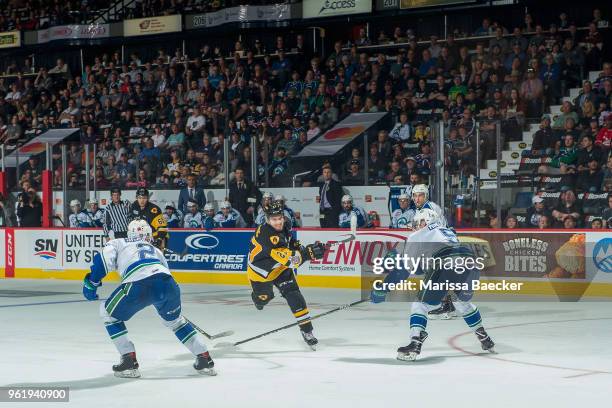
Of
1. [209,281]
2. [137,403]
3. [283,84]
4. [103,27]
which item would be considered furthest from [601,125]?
[103,27]

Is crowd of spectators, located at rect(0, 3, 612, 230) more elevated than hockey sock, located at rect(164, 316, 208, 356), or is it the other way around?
crowd of spectators, located at rect(0, 3, 612, 230)

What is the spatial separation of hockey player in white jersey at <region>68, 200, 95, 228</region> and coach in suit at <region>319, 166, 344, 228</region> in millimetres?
4529

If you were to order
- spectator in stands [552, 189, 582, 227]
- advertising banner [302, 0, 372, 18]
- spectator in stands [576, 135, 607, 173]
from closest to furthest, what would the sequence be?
1. spectator in stands [552, 189, 582, 227]
2. spectator in stands [576, 135, 607, 173]
3. advertising banner [302, 0, 372, 18]

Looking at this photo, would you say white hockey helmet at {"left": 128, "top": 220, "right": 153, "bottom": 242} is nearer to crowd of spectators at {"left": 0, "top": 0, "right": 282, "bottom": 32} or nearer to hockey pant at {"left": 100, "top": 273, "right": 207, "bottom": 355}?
hockey pant at {"left": 100, "top": 273, "right": 207, "bottom": 355}

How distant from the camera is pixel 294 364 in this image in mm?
8938

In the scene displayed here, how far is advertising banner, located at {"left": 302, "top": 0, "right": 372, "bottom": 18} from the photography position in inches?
926

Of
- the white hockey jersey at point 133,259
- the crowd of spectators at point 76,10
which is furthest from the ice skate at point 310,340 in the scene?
the crowd of spectators at point 76,10

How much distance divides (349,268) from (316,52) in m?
10.4

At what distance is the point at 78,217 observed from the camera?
1952 cm

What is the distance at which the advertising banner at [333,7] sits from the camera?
23.5 meters

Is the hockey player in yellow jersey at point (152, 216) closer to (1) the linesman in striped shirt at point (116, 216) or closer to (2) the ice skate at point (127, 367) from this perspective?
(1) the linesman in striped shirt at point (116, 216)

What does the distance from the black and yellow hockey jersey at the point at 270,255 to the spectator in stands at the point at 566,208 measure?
6.05 metres

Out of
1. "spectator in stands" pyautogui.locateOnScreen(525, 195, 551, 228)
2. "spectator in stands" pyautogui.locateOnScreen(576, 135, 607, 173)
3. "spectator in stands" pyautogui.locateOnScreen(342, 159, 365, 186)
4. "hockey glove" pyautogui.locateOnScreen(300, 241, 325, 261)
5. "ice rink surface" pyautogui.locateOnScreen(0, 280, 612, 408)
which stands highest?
"spectator in stands" pyautogui.locateOnScreen(576, 135, 607, 173)

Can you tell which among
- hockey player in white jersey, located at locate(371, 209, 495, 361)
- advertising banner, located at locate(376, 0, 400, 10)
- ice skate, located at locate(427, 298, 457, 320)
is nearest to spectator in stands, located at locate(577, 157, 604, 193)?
ice skate, located at locate(427, 298, 457, 320)
